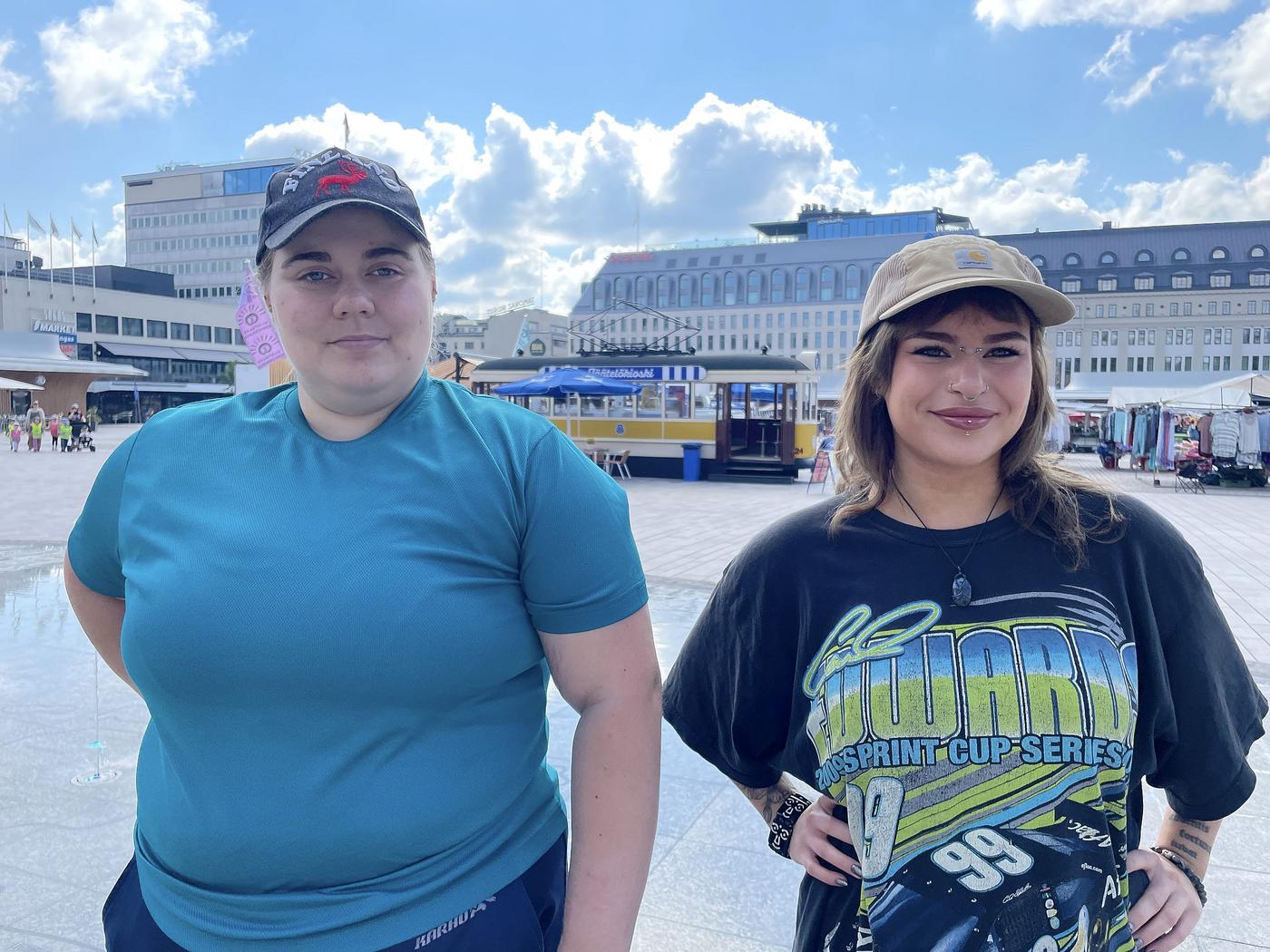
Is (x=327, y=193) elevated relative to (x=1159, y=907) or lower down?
elevated

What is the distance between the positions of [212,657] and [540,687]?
0.47m


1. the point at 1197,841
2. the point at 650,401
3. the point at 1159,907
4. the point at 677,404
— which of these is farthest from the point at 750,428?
the point at 1159,907

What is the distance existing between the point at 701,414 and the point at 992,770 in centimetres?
1891

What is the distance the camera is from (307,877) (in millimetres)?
1261

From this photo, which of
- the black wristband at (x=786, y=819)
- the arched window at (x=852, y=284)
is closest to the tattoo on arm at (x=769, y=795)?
the black wristband at (x=786, y=819)

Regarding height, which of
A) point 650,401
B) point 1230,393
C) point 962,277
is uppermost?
point 1230,393

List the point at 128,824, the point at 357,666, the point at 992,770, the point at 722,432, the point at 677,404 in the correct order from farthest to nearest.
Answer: the point at 677,404
the point at 722,432
the point at 128,824
the point at 992,770
the point at 357,666

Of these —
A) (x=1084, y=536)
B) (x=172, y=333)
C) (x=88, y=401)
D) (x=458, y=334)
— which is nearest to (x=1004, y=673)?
(x=1084, y=536)

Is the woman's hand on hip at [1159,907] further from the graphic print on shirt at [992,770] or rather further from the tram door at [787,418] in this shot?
the tram door at [787,418]

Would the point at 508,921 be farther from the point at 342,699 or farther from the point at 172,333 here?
the point at 172,333

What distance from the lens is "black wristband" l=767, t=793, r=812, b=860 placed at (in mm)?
1680

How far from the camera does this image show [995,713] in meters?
1.35

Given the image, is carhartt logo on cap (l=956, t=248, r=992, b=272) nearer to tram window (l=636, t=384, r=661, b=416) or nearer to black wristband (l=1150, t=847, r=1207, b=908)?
black wristband (l=1150, t=847, r=1207, b=908)

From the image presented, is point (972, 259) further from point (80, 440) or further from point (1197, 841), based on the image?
point (80, 440)
